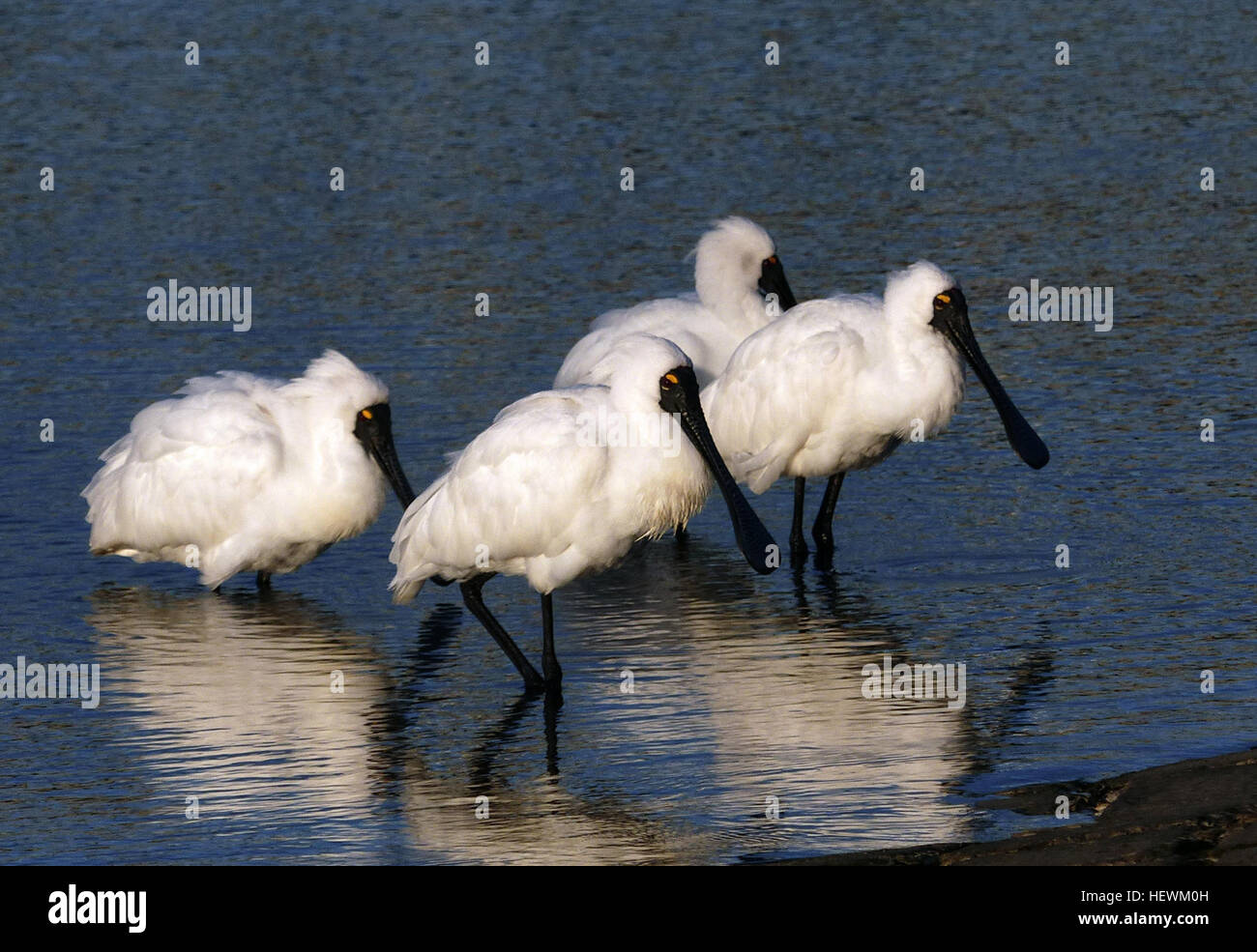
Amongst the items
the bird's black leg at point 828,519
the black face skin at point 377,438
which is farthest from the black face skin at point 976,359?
the black face skin at point 377,438

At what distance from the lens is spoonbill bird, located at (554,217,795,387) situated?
12.8 metres

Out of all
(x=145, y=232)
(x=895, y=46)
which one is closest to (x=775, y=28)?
(x=895, y=46)

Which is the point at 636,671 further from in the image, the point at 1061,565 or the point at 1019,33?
the point at 1019,33

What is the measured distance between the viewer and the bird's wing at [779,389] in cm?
1182

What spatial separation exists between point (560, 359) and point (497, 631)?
5.30m

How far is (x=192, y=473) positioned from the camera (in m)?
11.3

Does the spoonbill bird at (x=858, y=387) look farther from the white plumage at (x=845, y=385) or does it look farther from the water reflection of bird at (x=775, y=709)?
the water reflection of bird at (x=775, y=709)

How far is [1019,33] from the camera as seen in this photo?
86.2 feet

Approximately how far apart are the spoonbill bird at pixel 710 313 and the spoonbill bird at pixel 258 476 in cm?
165

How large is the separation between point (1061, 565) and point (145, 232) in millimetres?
10282
